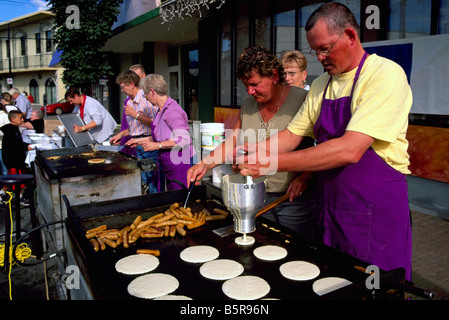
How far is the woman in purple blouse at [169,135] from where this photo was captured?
14.4 ft

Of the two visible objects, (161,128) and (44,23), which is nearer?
(161,128)

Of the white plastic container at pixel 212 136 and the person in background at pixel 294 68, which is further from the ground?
the person in background at pixel 294 68

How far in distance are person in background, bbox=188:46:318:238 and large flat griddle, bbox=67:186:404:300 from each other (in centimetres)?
44

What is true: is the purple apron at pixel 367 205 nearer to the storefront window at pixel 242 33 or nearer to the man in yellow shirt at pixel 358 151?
the man in yellow shirt at pixel 358 151

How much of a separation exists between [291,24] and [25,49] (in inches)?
1674

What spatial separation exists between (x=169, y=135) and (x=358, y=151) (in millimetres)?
3100

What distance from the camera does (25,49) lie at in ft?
134

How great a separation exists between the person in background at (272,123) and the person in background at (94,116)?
4.16m

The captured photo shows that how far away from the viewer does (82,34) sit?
37.0 ft

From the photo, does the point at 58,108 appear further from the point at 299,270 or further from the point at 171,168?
the point at 299,270

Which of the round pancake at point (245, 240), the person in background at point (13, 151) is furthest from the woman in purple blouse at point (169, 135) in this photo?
the person in background at point (13, 151)

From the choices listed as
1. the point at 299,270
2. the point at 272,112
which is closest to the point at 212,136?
the point at 272,112

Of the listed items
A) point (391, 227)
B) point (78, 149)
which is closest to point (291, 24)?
point (78, 149)
